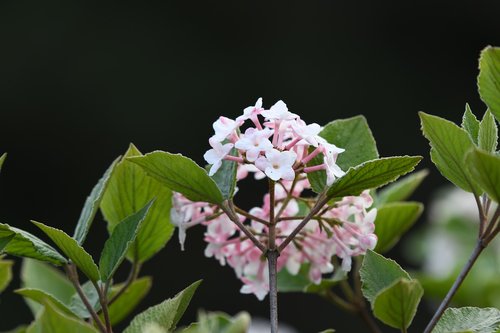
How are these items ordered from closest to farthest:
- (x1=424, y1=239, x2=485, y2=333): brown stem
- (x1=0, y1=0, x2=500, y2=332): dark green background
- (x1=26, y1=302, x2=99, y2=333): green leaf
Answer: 1. (x1=26, y1=302, x2=99, y2=333): green leaf
2. (x1=424, y1=239, x2=485, y2=333): brown stem
3. (x1=0, y1=0, x2=500, y2=332): dark green background

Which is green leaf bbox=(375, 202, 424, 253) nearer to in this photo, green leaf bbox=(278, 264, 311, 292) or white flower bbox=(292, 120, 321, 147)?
green leaf bbox=(278, 264, 311, 292)

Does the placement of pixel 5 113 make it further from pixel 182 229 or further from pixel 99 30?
pixel 182 229

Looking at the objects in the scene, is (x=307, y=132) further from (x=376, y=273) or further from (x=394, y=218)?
(x=394, y=218)

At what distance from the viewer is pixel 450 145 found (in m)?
0.60

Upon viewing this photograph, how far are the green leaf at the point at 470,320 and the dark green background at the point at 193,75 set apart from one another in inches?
126

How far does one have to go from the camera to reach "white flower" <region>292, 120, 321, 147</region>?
636mm

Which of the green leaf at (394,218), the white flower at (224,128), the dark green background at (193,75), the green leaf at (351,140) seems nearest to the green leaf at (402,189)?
the green leaf at (394,218)

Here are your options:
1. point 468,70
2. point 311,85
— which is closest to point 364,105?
point 311,85

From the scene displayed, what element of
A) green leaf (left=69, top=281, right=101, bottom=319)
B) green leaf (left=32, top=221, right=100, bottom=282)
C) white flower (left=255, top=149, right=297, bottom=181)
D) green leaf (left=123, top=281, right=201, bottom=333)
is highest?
white flower (left=255, top=149, right=297, bottom=181)

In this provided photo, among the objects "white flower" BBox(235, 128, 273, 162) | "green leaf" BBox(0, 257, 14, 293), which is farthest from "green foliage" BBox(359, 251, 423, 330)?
"green leaf" BBox(0, 257, 14, 293)

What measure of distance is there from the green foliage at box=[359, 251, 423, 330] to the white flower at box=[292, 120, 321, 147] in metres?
0.09

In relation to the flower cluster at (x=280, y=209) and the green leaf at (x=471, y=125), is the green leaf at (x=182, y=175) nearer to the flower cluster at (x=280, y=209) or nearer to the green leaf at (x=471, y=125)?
A: the flower cluster at (x=280, y=209)

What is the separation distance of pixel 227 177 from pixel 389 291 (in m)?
0.16

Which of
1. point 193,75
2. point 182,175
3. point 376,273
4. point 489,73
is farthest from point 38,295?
point 193,75
